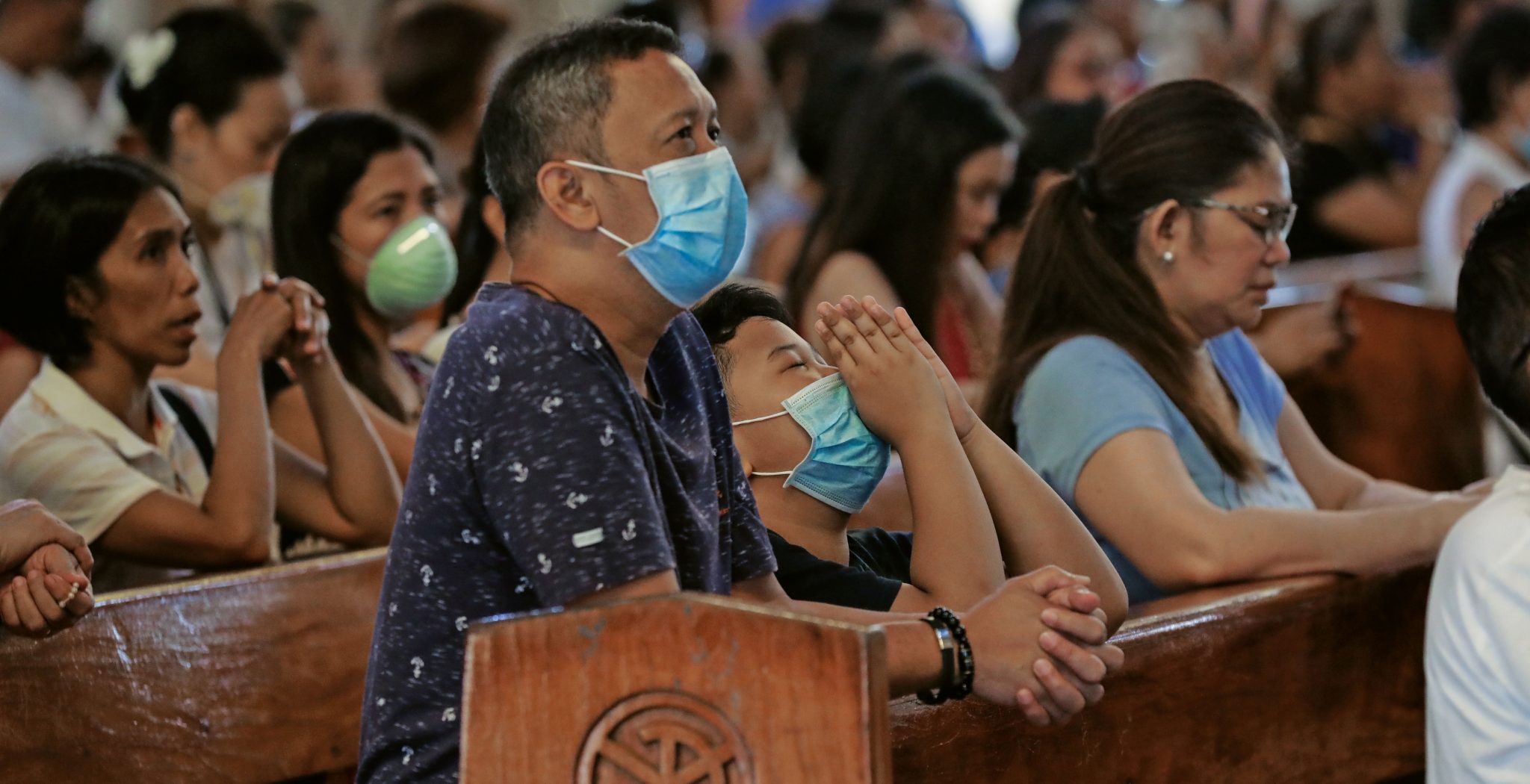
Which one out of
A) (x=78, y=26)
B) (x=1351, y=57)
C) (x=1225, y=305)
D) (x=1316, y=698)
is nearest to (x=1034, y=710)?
(x=1316, y=698)

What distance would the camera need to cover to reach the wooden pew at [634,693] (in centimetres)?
131

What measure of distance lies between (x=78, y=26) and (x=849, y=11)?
3.01 metres

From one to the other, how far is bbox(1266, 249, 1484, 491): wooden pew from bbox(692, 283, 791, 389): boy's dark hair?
255 cm

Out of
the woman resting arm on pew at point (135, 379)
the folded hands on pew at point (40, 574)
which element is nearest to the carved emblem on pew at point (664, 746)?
the folded hands on pew at point (40, 574)

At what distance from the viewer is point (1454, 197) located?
5434 millimetres

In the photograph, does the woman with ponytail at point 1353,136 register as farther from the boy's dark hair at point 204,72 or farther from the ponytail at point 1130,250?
the boy's dark hair at point 204,72

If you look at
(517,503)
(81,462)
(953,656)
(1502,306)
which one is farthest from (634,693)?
(81,462)

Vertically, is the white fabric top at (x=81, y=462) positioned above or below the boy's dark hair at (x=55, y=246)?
below

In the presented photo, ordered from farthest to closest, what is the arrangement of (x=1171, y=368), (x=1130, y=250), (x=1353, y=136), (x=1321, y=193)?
(x=1353, y=136) → (x=1321, y=193) → (x=1130, y=250) → (x=1171, y=368)

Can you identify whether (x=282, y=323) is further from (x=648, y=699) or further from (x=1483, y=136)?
(x=1483, y=136)

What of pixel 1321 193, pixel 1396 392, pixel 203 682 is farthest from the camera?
pixel 1321 193

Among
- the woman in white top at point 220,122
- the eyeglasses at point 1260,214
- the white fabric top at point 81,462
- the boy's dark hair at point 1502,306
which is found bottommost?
the boy's dark hair at point 1502,306

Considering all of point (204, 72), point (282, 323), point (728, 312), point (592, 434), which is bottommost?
point (592, 434)

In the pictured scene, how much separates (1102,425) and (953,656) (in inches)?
38.1
